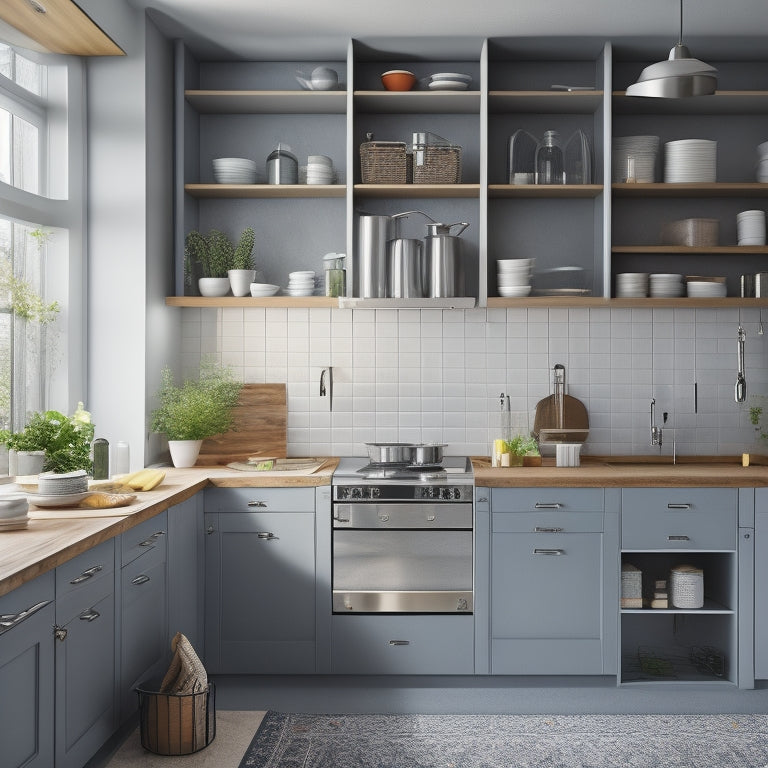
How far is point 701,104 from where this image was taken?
13.4 feet

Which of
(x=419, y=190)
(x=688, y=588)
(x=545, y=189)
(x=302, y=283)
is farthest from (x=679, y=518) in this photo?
(x=302, y=283)

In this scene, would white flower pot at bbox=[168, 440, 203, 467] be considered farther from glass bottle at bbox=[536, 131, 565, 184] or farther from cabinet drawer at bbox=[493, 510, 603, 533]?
glass bottle at bbox=[536, 131, 565, 184]

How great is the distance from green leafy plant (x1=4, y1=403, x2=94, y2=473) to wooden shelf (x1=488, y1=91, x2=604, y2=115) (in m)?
2.51

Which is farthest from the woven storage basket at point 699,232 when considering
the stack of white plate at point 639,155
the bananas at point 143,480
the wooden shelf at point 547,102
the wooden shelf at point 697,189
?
the bananas at point 143,480

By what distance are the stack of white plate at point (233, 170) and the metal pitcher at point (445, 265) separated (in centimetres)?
98

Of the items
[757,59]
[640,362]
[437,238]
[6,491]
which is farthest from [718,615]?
[6,491]

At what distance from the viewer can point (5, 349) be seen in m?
3.41

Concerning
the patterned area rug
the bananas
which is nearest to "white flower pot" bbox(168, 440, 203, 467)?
the bananas

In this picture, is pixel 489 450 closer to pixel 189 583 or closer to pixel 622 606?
pixel 622 606

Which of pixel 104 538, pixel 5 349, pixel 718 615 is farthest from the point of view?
pixel 718 615

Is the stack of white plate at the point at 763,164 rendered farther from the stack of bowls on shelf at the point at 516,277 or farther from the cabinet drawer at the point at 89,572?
the cabinet drawer at the point at 89,572

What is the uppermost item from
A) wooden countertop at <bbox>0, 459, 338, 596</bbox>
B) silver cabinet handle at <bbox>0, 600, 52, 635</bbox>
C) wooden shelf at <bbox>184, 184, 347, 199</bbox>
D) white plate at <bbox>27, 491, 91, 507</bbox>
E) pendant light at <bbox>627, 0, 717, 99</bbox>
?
pendant light at <bbox>627, 0, 717, 99</bbox>

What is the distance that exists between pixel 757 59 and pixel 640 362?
5.37ft

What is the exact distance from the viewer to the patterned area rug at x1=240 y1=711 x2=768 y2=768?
9.63ft
